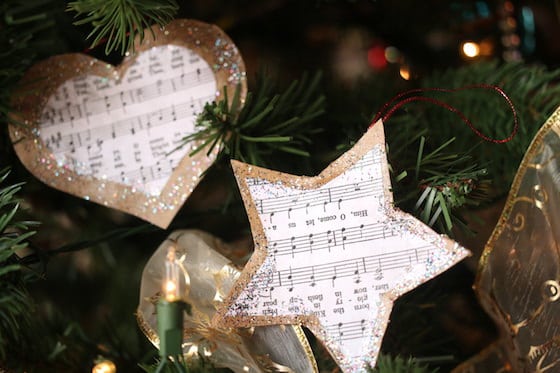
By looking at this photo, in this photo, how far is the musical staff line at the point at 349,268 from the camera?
19.6 inches

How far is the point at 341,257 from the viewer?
20.1 inches

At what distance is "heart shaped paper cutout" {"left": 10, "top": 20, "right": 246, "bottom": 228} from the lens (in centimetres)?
62

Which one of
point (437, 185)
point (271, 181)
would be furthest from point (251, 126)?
point (437, 185)

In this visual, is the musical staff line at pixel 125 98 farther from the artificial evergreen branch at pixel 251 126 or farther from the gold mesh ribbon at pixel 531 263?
the gold mesh ribbon at pixel 531 263

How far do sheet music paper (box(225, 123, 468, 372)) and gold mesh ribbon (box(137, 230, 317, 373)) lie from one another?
4 cm

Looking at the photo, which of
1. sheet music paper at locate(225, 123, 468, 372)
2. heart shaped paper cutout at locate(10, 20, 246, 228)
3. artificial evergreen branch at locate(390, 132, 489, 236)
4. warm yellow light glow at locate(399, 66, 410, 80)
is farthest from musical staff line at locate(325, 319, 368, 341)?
warm yellow light glow at locate(399, 66, 410, 80)

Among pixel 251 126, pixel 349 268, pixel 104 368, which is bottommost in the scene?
pixel 104 368

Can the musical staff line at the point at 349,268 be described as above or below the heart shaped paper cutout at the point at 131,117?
below

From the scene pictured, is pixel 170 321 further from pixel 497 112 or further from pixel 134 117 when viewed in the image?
pixel 497 112

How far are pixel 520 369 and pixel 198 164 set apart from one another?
364mm

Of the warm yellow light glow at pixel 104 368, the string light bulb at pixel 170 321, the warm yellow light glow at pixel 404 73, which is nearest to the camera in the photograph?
the string light bulb at pixel 170 321

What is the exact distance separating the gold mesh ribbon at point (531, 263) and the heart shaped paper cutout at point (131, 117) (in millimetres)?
282

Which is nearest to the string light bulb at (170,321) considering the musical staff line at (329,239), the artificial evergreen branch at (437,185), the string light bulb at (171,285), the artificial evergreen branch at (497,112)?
the string light bulb at (171,285)

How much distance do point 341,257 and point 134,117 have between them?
0.27 metres
